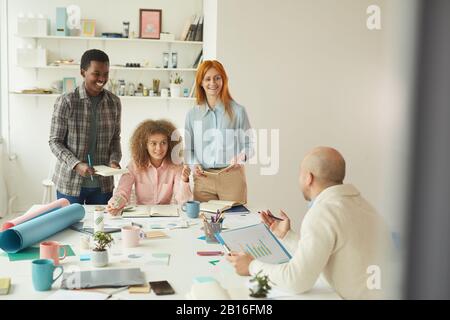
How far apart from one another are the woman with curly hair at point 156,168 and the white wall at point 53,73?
242cm

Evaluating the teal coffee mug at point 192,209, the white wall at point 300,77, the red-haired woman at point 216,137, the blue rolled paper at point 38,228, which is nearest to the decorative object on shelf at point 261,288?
the blue rolled paper at point 38,228

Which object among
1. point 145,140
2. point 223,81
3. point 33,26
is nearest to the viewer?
point 145,140

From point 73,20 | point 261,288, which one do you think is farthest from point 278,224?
point 73,20

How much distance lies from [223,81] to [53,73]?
2.75m

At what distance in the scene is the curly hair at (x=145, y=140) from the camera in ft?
9.55

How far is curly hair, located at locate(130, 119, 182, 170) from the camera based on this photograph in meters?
2.91

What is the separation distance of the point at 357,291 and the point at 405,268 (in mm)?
1374

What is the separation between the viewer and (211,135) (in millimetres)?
3102

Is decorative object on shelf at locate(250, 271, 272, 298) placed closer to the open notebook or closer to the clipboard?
the clipboard

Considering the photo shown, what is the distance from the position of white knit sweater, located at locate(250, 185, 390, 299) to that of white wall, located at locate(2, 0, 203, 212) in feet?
12.8

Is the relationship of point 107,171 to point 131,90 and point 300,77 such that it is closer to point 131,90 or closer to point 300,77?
point 300,77

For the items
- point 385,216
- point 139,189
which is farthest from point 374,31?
point 385,216
